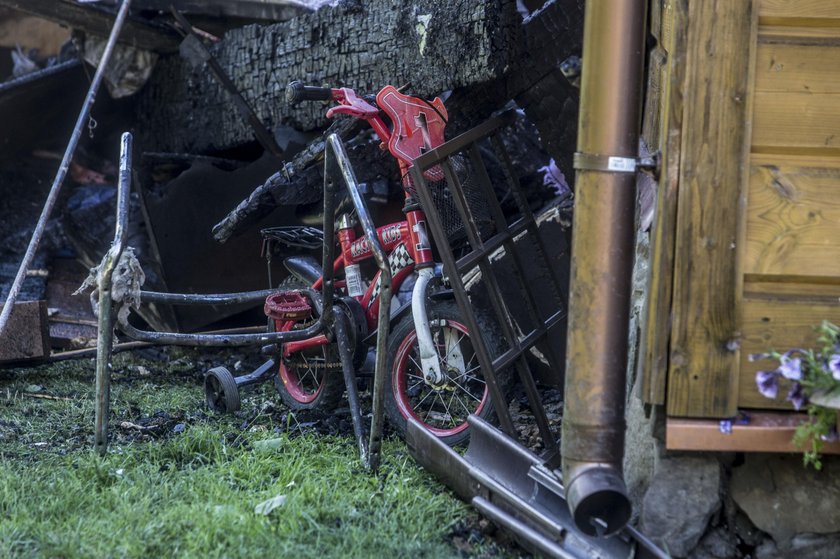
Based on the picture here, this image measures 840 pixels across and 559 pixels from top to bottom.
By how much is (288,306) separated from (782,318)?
110 inches

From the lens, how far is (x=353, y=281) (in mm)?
5004

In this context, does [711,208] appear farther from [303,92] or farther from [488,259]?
[303,92]

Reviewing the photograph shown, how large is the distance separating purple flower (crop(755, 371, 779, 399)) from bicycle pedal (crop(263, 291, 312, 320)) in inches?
107

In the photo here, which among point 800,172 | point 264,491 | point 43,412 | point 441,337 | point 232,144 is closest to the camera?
point 800,172

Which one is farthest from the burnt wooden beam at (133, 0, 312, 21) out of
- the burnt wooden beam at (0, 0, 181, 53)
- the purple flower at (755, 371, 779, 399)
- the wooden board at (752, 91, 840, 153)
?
the purple flower at (755, 371, 779, 399)

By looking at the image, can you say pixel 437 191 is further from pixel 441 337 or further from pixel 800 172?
pixel 800 172

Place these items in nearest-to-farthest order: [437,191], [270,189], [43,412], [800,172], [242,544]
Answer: [800,172] < [242,544] < [437,191] < [43,412] < [270,189]

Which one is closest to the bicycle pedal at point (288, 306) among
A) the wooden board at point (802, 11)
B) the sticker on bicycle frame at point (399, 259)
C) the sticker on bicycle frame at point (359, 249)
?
the sticker on bicycle frame at point (359, 249)

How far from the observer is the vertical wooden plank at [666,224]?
299 centimetres

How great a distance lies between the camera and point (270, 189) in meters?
5.54

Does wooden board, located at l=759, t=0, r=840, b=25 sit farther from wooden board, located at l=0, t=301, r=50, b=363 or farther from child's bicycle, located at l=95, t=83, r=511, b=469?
wooden board, located at l=0, t=301, r=50, b=363

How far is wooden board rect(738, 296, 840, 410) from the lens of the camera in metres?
3.01

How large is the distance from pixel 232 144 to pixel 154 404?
2.07 meters

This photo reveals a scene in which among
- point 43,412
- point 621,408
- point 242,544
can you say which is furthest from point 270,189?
point 621,408
